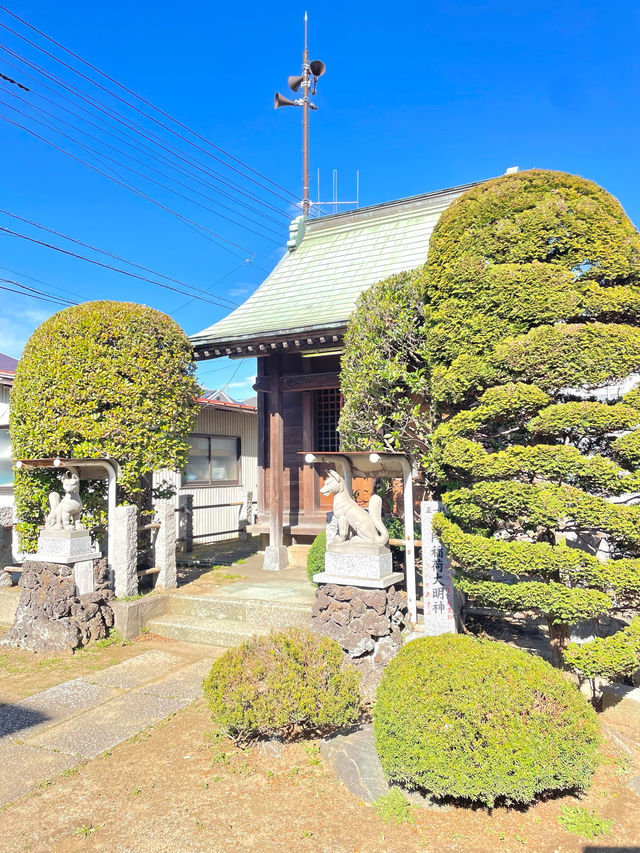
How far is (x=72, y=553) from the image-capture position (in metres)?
7.36

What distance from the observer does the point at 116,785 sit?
4008 millimetres

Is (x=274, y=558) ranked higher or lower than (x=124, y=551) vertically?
lower

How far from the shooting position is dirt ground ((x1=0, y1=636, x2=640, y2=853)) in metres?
3.30

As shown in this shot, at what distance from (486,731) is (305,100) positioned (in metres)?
17.1

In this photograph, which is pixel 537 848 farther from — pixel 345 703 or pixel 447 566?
pixel 447 566

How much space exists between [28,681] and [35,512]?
284 cm

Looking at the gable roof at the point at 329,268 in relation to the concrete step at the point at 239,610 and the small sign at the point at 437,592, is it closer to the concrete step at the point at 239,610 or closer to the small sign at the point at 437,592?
the small sign at the point at 437,592

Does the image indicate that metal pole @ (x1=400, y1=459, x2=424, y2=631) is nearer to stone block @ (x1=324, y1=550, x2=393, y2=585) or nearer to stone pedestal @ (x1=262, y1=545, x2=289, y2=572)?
stone block @ (x1=324, y1=550, x2=393, y2=585)

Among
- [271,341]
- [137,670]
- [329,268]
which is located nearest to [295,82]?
[329,268]

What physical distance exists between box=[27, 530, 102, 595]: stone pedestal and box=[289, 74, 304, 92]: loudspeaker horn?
14.5m

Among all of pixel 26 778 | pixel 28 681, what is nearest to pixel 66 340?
pixel 28 681

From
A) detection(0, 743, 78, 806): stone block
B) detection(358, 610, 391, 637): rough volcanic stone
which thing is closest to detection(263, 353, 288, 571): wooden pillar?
detection(358, 610, 391, 637): rough volcanic stone

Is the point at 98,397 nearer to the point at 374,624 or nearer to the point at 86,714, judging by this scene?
the point at 86,714

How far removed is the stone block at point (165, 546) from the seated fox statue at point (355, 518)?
12.2 feet
